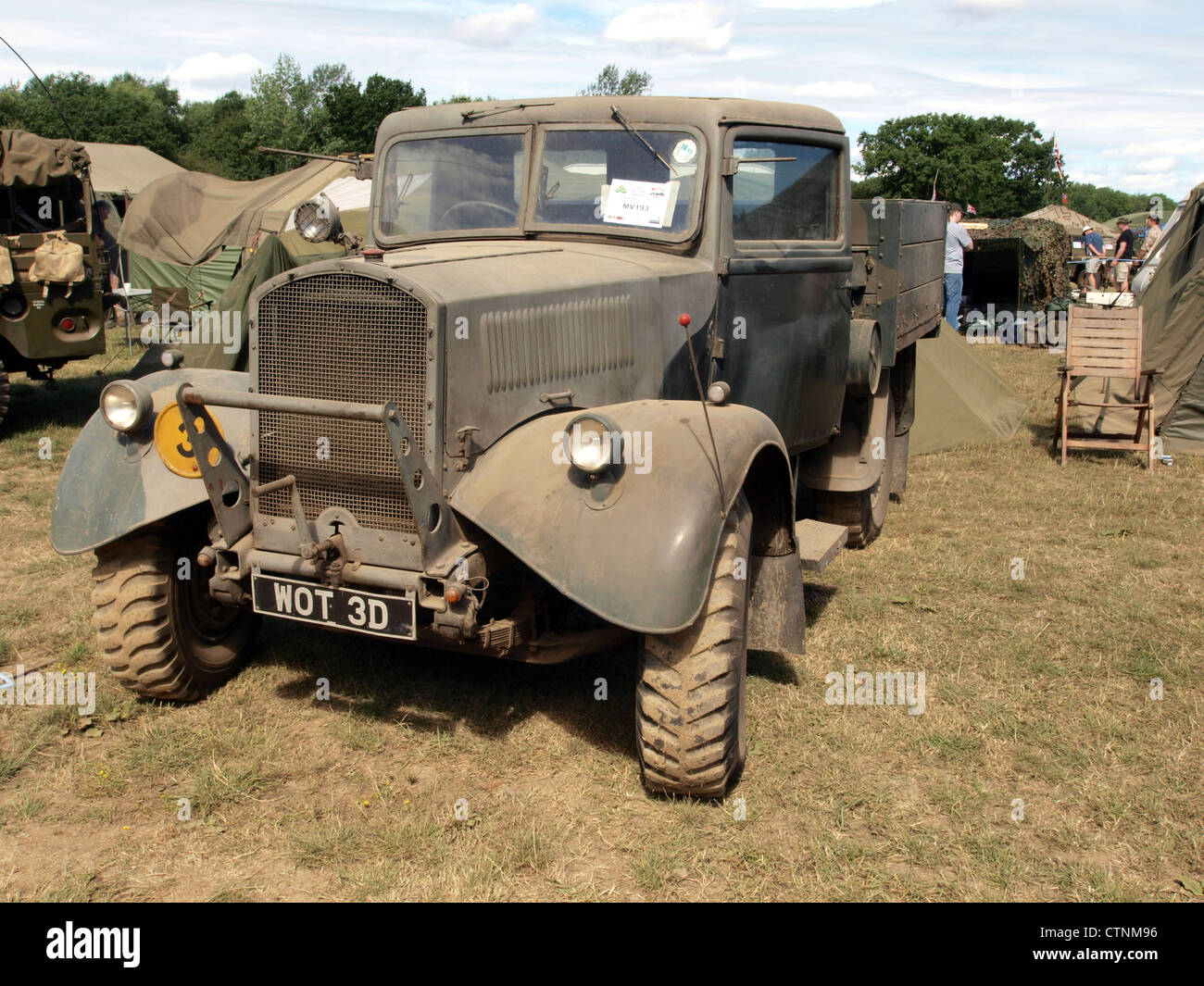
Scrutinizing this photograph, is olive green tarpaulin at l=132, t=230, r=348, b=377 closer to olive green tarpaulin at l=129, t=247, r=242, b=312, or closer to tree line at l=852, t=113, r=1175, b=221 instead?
olive green tarpaulin at l=129, t=247, r=242, b=312

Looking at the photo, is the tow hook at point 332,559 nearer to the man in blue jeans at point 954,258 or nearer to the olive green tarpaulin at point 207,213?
the man in blue jeans at point 954,258

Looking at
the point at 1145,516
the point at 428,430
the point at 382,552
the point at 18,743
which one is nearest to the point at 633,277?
the point at 428,430

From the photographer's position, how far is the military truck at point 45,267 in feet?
32.6

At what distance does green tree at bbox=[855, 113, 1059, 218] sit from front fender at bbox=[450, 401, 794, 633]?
4964 cm

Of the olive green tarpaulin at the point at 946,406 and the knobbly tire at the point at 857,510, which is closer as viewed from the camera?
the knobbly tire at the point at 857,510

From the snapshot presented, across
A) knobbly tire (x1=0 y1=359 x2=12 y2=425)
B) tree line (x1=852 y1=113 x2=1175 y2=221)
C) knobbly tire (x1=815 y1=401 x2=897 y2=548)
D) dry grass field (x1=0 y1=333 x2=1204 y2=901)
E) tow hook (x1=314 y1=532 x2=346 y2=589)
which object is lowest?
dry grass field (x1=0 y1=333 x2=1204 y2=901)

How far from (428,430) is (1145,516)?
19.0 ft

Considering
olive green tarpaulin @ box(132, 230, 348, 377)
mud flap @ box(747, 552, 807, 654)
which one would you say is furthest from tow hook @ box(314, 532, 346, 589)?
olive green tarpaulin @ box(132, 230, 348, 377)

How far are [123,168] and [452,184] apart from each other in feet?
73.9

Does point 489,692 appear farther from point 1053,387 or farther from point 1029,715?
point 1053,387

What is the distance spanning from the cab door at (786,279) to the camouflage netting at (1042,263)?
16853mm

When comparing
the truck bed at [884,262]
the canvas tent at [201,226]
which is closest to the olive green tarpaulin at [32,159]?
the canvas tent at [201,226]

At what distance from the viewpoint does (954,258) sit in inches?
560

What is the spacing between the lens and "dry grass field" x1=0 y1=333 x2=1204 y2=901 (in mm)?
3463
